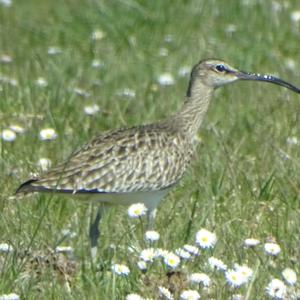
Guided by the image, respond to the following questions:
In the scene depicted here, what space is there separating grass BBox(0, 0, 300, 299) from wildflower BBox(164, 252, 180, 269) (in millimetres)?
43

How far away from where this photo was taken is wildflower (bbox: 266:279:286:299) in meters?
5.76

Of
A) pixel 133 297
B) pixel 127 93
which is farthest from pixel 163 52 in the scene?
pixel 133 297

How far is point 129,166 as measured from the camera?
7.44m

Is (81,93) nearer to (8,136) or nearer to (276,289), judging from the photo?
(8,136)

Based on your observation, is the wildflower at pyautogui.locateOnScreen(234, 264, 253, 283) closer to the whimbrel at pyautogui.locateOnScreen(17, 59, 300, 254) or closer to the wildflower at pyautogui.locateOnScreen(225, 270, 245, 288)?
the wildflower at pyautogui.locateOnScreen(225, 270, 245, 288)

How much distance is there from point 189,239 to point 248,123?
8.05 feet

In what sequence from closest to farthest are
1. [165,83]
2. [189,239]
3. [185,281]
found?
[185,281], [189,239], [165,83]

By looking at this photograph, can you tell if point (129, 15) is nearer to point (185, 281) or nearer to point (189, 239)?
point (189, 239)

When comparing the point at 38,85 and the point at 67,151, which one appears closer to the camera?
the point at 67,151

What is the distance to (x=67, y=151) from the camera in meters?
8.62

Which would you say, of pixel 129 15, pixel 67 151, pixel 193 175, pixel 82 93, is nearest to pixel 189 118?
pixel 193 175

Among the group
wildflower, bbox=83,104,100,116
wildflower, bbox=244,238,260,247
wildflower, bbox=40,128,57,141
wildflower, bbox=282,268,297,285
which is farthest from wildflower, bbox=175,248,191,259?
wildflower, bbox=83,104,100,116

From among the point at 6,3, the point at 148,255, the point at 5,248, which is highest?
the point at 148,255

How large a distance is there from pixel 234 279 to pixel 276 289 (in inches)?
7.7
